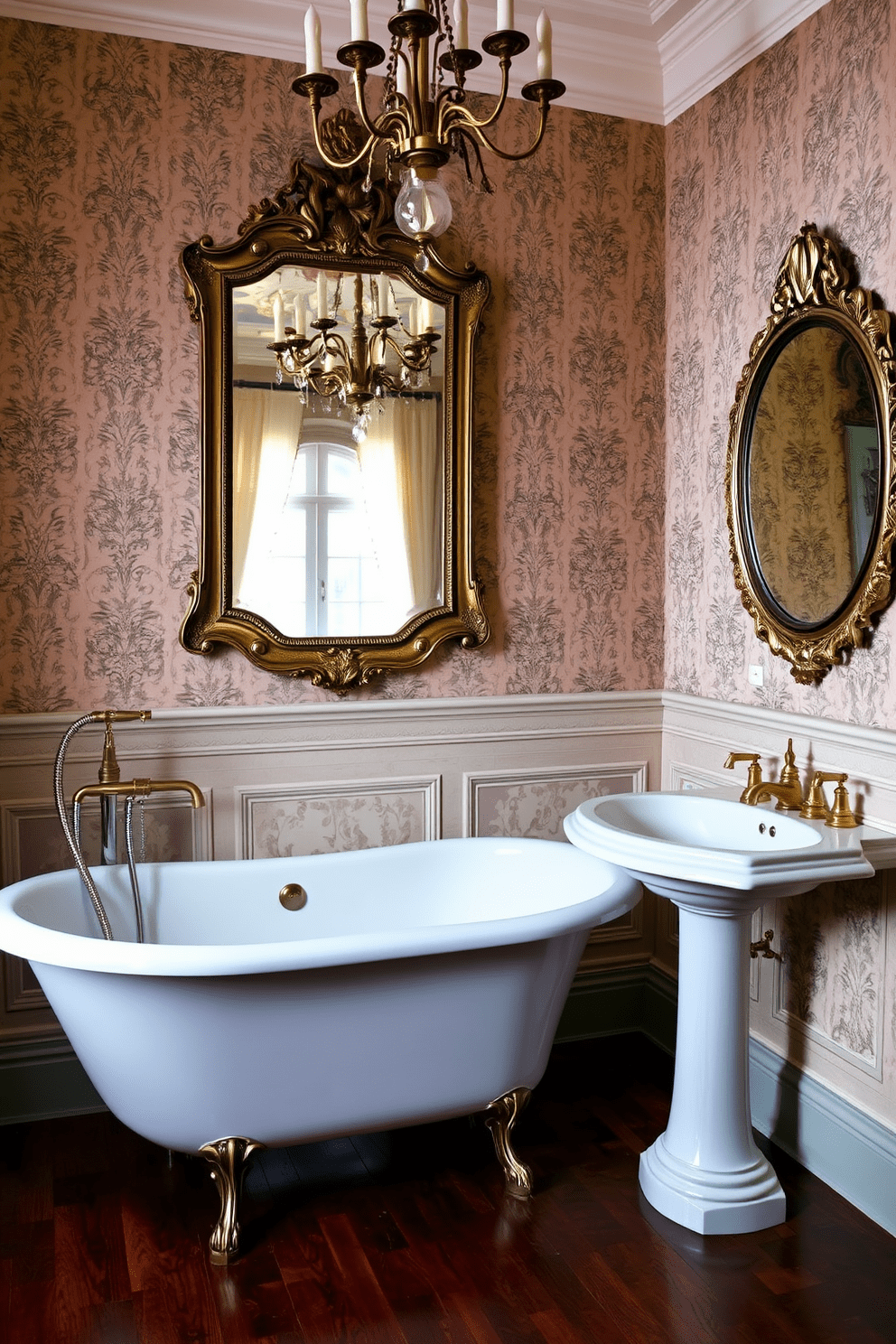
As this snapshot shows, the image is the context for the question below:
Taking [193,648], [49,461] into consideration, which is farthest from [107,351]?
[193,648]

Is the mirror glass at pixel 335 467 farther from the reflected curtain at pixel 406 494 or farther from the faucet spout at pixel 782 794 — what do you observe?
the faucet spout at pixel 782 794

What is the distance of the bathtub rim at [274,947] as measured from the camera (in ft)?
6.38

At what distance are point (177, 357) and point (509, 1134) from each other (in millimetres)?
1997

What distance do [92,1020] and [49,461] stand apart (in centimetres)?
132

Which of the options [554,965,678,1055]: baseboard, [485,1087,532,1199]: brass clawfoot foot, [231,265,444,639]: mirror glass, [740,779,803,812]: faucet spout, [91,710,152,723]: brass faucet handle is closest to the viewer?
[485,1087,532,1199]: brass clawfoot foot

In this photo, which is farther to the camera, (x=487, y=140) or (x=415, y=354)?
(x=415, y=354)

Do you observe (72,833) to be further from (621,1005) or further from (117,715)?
(621,1005)

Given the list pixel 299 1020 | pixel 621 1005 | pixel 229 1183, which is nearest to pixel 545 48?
pixel 299 1020

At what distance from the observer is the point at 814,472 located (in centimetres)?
247

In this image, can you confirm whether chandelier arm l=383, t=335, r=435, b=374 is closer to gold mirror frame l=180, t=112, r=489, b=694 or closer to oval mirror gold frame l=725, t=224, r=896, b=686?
gold mirror frame l=180, t=112, r=489, b=694

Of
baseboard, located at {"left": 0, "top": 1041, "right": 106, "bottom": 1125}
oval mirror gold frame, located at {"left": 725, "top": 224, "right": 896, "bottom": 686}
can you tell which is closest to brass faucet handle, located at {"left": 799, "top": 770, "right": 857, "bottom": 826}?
oval mirror gold frame, located at {"left": 725, "top": 224, "right": 896, "bottom": 686}

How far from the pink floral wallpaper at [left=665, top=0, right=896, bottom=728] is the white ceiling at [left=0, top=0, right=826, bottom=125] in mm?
71

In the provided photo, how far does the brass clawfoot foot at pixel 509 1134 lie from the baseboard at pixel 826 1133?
659 millimetres

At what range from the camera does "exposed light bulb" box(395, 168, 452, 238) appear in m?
1.68
